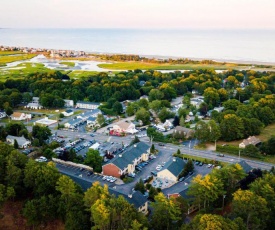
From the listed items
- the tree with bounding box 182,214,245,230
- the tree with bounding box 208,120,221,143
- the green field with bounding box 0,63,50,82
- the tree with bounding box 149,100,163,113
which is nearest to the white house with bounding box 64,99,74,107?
the tree with bounding box 149,100,163,113

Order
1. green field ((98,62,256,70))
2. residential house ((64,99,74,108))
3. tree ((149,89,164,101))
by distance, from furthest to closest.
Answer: green field ((98,62,256,70))
tree ((149,89,164,101))
residential house ((64,99,74,108))

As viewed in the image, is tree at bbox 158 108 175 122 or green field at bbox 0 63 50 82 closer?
tree at bbox 158 108 175 122

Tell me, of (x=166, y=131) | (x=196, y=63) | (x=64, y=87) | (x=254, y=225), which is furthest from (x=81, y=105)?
(x=196, y=63)

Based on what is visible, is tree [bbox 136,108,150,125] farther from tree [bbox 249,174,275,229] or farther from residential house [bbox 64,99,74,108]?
tree [bbox 249,174,275,229]


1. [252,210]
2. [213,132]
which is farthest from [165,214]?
[213,132]

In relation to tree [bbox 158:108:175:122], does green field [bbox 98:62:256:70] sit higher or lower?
higher

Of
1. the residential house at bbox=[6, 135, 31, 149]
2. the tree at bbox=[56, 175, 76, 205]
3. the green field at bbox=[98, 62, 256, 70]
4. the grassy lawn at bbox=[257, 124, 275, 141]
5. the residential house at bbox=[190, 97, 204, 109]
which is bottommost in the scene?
the residential house at bbox=[6, 135, 31, 149]

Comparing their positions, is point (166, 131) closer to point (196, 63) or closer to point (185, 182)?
point (185, 182)

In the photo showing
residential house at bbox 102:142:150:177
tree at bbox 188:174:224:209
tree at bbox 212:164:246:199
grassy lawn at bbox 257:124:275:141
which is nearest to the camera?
tree at bbox 188:174:224:209
